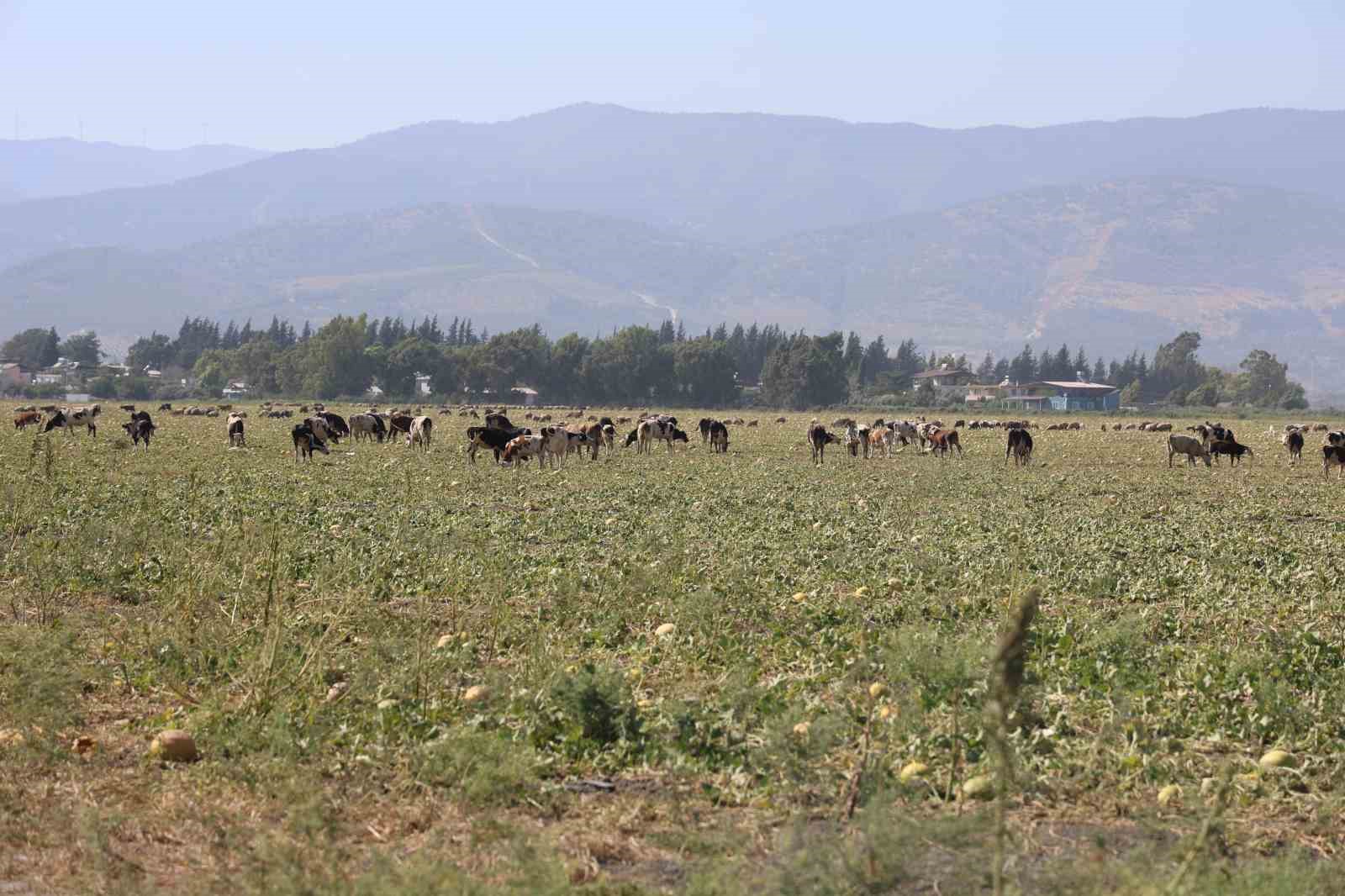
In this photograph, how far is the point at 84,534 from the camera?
15.0 m

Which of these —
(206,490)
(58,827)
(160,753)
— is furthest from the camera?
(206,490)

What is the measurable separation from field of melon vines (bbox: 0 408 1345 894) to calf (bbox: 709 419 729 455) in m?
27.7

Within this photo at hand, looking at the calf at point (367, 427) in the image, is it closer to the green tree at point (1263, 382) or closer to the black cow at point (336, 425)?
the black cow at point (336, 425)

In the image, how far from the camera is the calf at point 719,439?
45.8 m

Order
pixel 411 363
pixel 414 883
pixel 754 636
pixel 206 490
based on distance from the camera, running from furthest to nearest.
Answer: pixel 411 363 < pixel 206 490 < pixel 754 636 < pixel 414 883

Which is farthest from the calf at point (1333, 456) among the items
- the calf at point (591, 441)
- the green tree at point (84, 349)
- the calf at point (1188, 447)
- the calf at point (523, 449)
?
the green tree at point (84, 349)

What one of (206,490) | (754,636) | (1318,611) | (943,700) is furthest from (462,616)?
(206,490)

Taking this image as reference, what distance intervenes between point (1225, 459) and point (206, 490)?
3403cm

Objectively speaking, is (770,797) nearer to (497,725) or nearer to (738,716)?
(738,716)

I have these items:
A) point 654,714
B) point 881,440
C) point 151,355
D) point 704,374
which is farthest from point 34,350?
point 654,714

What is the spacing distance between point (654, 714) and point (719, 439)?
37617 mm

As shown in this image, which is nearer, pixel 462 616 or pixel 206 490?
pixel 462 616

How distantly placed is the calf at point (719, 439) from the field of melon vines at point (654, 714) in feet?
90.9

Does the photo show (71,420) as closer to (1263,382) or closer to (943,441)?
(943,441)
